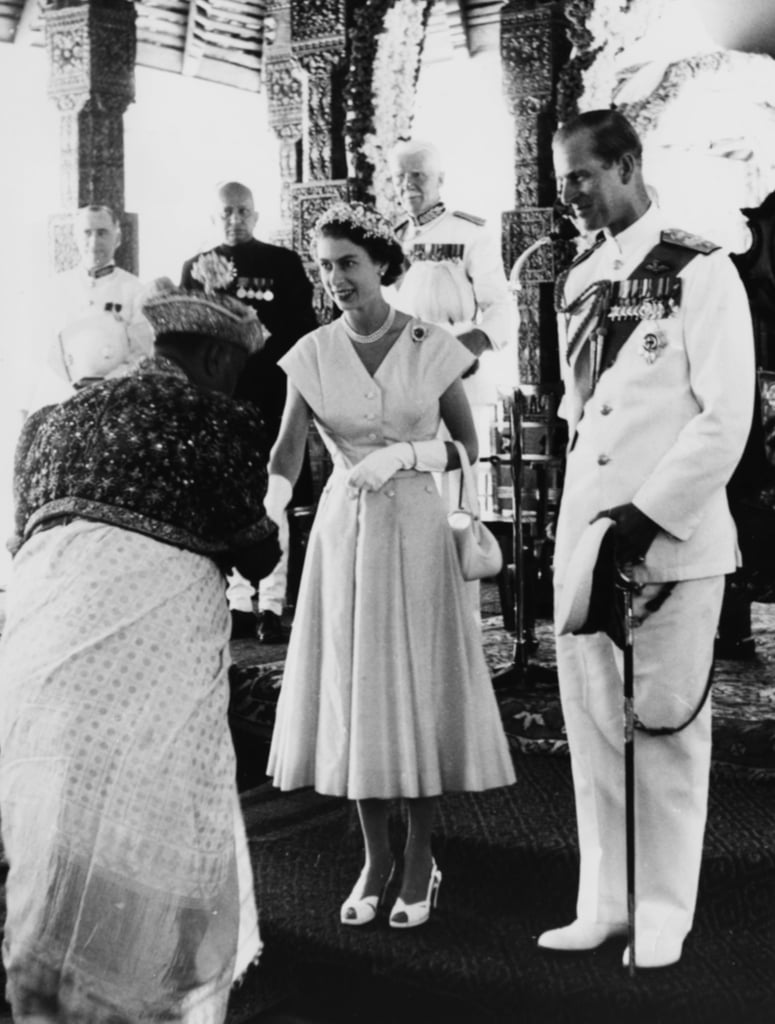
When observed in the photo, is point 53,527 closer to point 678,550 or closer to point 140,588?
point 140,588

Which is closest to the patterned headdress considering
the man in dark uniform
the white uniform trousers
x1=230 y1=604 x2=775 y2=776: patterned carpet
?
the white uniform trousers

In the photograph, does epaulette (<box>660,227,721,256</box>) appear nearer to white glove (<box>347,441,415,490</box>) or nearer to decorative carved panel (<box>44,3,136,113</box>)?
white glove (<box>347,441,415,490</box>)

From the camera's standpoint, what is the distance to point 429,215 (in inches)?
199

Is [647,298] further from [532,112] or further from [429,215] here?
[532,112]

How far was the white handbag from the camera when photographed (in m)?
3.27

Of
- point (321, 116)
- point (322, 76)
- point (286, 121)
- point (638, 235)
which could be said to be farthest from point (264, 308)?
point (286, 121)

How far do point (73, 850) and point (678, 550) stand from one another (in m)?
1.34

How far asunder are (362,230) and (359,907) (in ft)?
5.34

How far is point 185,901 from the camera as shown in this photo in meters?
2.33

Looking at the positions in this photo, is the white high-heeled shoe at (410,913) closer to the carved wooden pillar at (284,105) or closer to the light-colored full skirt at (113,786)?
the light-colored full skirt at (113,786)

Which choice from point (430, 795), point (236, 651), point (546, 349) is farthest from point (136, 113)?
point (430, 795)

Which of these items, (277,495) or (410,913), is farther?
(277,495)

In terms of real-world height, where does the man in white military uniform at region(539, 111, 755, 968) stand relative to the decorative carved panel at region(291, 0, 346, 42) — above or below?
below

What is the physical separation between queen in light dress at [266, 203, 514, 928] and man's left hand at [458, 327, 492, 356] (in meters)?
1.42
